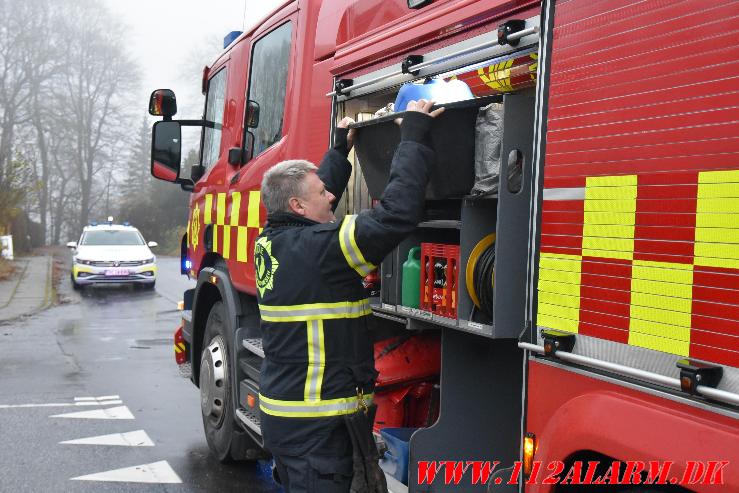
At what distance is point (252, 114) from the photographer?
200 inches

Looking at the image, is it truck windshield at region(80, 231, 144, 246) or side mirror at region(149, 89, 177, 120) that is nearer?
side mirror at region(149, 89, 177, 120)

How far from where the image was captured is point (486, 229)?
2811 mm

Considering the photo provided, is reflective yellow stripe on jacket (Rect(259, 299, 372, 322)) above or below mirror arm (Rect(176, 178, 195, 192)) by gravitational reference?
below

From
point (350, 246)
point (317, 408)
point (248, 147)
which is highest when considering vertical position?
point (248, 147)

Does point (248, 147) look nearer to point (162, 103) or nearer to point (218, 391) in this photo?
point (162, 103)

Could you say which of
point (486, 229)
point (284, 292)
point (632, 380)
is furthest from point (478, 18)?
point (632, 380)

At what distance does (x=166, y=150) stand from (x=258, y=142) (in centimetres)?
129

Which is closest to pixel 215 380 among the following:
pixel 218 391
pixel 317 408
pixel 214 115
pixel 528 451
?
pixel 218 391

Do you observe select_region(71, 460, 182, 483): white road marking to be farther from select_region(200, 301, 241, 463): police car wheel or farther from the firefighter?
the firefighter

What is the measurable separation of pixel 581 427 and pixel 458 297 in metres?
0.76

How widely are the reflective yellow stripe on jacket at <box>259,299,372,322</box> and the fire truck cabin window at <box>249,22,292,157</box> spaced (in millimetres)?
1762

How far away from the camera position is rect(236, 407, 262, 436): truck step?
14.7 feet

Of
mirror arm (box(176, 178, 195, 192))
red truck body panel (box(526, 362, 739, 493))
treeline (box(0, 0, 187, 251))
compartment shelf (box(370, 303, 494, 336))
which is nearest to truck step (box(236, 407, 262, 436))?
compartment shelf (box(370, 303, 494, 336))

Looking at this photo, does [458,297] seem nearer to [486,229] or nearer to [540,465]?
[486,229]
